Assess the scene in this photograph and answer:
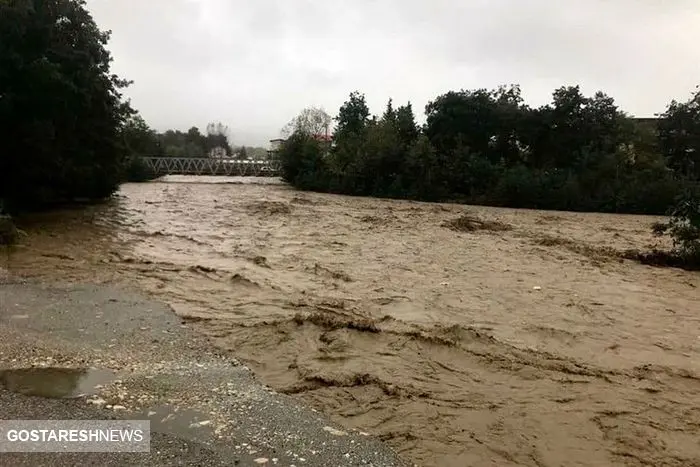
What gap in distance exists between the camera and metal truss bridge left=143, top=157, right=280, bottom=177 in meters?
72.2

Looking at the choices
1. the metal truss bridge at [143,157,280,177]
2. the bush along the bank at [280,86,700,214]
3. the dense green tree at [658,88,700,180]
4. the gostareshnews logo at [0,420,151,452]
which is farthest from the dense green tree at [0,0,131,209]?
the metal truss bridge at [143,157,280,177]

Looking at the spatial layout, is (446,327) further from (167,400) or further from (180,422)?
(180,422)

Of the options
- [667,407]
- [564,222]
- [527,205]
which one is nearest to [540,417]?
[667,407]

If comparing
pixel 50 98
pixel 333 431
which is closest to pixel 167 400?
pixel 333 431

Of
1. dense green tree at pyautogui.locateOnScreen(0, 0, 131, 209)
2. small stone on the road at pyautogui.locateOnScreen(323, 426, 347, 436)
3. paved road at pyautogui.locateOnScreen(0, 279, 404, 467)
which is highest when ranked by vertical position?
dense green tree at pyautogui.locateOnScreen(0, 0, 131, 209)

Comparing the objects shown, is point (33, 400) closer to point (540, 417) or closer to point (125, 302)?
point (125, 302)

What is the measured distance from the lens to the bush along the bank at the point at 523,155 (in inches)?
1483

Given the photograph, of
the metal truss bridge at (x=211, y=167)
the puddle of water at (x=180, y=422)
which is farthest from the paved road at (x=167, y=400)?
the metal truss bridge at (x=211, y=167)

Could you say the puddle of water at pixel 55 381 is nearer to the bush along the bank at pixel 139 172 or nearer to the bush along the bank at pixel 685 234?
the bush along the bank at pixel 685 234

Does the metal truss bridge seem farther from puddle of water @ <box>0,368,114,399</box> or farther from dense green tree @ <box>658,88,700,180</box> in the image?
puddle of water @ <box>0,368,114,399</box>

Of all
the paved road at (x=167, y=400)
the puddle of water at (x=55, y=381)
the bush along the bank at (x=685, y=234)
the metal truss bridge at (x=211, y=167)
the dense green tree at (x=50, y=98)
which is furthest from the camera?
the metal truss bridge at (x=211, y=167)

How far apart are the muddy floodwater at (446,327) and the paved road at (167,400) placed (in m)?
0.43

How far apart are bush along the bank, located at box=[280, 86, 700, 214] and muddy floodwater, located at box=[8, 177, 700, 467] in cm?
1924

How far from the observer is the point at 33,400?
5.02 metres
